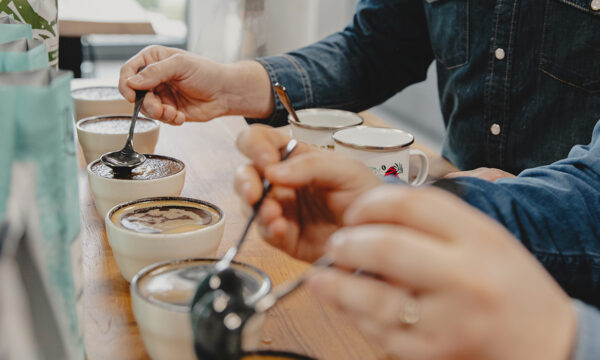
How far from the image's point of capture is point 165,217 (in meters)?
0.83

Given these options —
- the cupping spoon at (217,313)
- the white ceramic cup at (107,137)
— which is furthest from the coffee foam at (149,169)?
the cupping spoon at (217,313)

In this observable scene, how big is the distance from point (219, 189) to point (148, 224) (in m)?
0.34

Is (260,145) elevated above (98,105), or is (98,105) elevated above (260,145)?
(260,145)

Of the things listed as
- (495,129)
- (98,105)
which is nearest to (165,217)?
(98,105)

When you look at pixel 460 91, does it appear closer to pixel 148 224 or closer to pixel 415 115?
pixel 148 224

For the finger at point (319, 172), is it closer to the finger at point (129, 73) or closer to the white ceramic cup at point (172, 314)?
the white ceramic cup at point (172, 314)

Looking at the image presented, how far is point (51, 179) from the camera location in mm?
490

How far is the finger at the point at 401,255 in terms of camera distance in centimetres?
41

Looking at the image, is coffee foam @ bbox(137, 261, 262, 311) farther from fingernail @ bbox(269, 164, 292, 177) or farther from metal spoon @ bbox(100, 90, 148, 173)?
metal spoon @ bbox(100, 90, 148, 173)

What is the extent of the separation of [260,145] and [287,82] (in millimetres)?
809

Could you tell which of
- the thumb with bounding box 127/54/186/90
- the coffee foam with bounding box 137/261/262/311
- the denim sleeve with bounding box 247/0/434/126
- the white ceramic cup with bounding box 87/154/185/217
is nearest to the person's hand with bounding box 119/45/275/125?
the thumb with bounding box 127/54/186/90

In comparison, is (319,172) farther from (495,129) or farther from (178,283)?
(495,129)

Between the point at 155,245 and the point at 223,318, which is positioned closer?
the point at 223,318

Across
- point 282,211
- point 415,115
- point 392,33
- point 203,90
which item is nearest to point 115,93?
point 203,90
